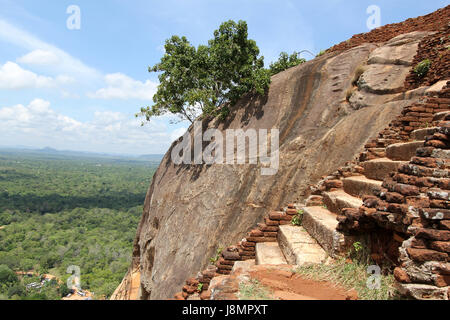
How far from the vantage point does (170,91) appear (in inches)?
575

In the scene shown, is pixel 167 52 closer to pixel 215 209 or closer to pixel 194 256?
pixel 215 209

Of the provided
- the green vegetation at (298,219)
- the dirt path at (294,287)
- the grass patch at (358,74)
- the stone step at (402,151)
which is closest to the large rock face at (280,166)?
the grass patch at (358,74)

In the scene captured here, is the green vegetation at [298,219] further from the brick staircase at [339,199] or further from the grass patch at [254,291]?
the grass patch at [254,291]

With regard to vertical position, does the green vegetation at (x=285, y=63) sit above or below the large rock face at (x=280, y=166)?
above

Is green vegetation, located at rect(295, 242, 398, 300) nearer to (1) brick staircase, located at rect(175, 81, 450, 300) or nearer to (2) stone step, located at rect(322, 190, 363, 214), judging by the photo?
(1) brick staircase, located at rect(175, 81, 450, 300)

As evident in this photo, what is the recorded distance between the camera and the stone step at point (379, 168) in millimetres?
4941

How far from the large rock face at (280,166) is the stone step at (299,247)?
2.11 metres

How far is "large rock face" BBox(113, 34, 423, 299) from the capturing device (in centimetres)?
728

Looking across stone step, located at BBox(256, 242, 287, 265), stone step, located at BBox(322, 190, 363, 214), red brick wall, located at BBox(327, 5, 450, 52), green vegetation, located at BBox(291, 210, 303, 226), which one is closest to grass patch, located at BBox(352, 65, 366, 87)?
red brick wall, located at BBox(327, 5, 450, 52)

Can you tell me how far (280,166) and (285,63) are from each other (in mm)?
10847

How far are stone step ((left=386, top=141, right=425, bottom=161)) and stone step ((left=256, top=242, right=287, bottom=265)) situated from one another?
3291 mm

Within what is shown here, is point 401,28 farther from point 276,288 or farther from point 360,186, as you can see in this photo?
point 276,288
